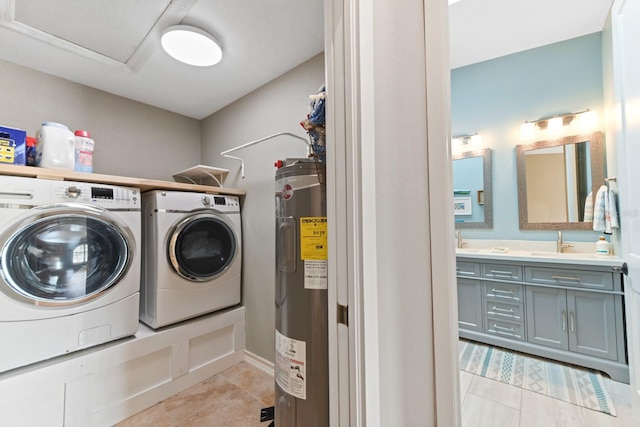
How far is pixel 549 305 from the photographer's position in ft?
6.57

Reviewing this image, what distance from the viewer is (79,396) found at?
1.32 m

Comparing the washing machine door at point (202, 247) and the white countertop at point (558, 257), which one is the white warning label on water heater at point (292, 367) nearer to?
the washing machine door at point (202, 247)

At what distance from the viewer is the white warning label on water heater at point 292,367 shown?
3.27ft

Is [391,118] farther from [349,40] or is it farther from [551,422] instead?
[551,422]

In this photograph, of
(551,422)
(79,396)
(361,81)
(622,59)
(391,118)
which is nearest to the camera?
(361,81)

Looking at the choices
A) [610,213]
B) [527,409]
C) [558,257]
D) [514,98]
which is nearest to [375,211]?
[527,409]

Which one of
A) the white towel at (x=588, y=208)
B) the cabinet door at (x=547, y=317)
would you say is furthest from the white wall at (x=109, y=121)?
the white towel at (x=588, y=208)

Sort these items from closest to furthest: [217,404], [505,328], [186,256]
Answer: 1. [217,404]
2. [186,256]
3. [505,328]

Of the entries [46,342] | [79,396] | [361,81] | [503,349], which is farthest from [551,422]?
[46,342]

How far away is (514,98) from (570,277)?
1745 mm

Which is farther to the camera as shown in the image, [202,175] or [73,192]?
[202,175]

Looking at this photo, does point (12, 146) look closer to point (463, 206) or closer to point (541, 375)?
point (463, 206)

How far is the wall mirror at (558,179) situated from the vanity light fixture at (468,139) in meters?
0.37

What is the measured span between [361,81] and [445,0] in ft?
1.51
